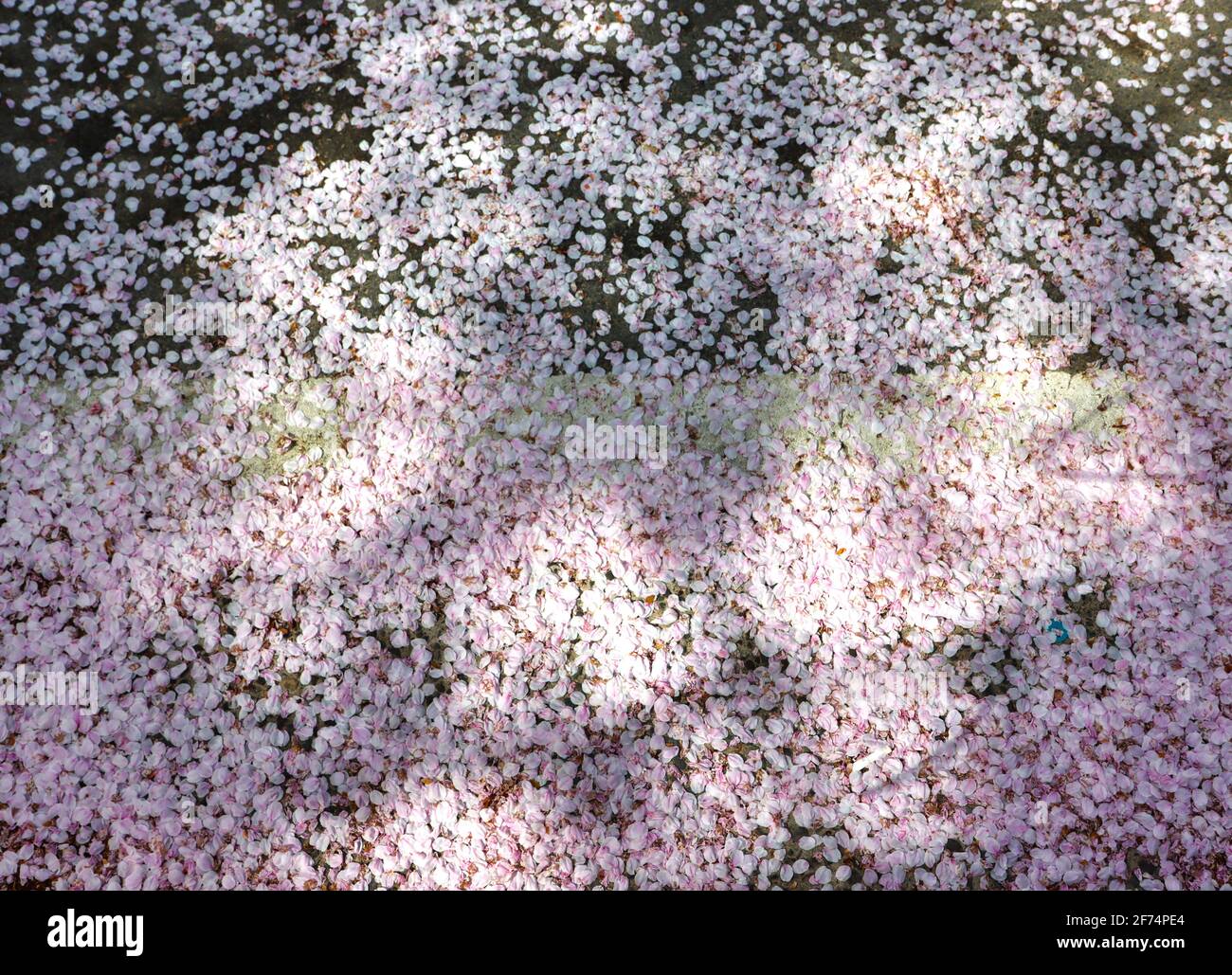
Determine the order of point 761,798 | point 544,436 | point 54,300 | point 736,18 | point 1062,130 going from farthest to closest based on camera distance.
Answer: point 736,18, point 1062,130, point 54,300, point 544,436, point 761,798

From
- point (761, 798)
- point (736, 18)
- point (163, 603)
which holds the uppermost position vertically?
point (736, 18)

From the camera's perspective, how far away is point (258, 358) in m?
5.17

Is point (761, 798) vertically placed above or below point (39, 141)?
below

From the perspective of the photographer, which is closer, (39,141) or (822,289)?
(822,289)

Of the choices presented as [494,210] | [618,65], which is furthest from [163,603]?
[618,65]

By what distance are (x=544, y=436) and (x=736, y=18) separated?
4.42 m

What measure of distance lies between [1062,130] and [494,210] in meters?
4.60

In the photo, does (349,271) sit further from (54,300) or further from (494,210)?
(54,300)

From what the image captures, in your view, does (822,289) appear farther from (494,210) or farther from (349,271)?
(349,271)

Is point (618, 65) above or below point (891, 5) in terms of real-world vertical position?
below

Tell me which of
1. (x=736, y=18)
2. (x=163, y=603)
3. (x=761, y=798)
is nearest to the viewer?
(x=761, y=798)

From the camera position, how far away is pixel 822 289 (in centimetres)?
546

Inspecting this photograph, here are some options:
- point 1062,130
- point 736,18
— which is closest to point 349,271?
point 736,18

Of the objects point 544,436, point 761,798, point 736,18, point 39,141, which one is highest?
point 736,18
